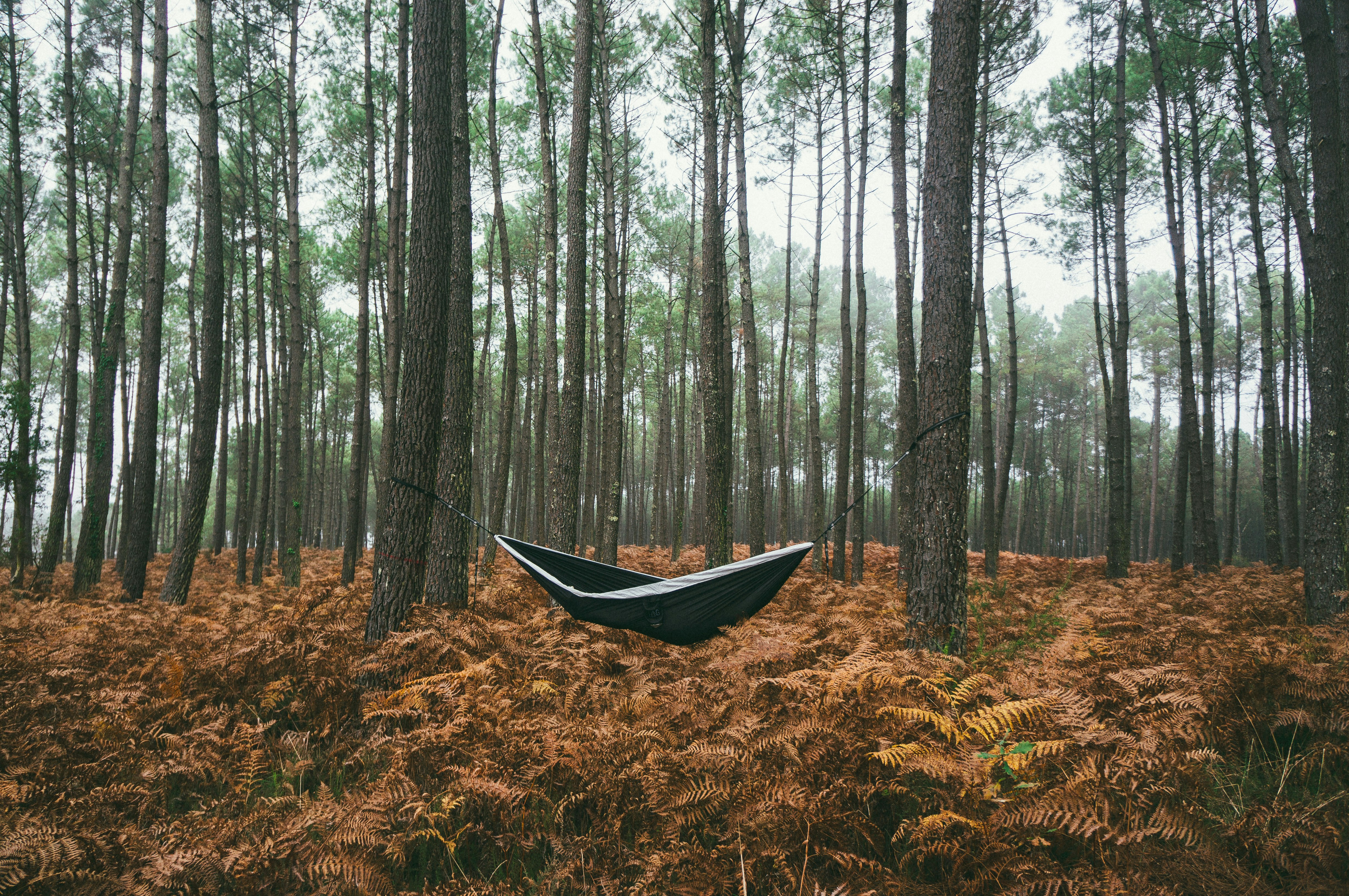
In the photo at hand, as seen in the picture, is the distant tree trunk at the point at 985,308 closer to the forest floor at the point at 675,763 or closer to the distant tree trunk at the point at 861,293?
the distant tree trunk at the point at 861,293

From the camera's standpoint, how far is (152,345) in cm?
652

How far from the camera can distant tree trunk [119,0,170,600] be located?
19.7ft

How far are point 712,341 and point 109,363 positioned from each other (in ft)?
23.2

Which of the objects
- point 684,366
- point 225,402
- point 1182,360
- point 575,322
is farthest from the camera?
point 684,366

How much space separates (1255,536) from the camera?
25969 mm

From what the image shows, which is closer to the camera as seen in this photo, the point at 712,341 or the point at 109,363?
the point at 712,341

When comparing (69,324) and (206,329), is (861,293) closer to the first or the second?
(206,329)

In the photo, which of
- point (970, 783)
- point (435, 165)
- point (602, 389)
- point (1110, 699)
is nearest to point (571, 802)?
point (970, 783)

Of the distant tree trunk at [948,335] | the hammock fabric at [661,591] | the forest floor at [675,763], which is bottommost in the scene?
the forest floor at [675,763]

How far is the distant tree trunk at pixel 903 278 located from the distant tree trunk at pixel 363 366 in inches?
245

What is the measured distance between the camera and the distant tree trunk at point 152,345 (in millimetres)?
6000

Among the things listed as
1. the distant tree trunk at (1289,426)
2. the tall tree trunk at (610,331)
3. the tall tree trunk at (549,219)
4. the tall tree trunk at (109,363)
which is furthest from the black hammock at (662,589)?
the distant tree trunk at (1289,426)

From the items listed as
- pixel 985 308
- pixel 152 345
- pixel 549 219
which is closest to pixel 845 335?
pixel 985 308

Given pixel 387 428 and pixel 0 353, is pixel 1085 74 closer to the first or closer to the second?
pixel 387 428
